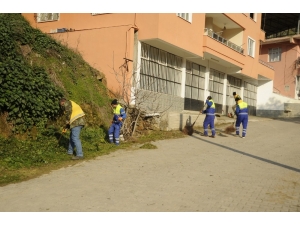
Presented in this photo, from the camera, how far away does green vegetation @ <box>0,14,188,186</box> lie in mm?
7969

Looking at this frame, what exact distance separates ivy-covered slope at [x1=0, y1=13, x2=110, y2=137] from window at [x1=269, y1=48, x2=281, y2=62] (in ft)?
66.1

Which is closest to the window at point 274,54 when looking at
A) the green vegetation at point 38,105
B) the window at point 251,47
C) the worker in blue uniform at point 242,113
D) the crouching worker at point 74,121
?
the window at point 251,47

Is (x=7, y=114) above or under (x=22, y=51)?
under

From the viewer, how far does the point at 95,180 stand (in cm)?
658

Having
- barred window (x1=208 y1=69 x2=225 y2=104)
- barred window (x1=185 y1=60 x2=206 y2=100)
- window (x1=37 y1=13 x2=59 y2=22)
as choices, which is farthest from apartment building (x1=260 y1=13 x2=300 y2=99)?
window (x1=37 y1=13 x2=59 y2=22)

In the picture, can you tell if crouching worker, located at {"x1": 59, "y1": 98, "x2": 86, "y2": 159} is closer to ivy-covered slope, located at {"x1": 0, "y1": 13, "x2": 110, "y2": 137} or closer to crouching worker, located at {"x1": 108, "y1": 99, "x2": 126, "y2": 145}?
ivy-covered slope, located at {"x1": 0, "y1": 13, "x2": 110, "y2": 137}

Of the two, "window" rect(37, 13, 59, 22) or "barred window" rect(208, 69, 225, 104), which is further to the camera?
"barred window" rect(208, 69, 225, 104)

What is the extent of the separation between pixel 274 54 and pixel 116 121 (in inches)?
897

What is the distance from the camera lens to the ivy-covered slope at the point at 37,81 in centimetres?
869

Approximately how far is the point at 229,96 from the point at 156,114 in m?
Answer: 10.5

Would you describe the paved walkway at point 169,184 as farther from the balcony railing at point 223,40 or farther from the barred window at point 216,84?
the barred window at point 216,84

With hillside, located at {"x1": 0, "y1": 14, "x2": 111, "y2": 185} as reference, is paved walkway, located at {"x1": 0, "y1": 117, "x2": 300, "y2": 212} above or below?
below

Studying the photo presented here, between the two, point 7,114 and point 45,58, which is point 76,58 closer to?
point 45,58

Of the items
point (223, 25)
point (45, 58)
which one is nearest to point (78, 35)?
point (45, 58)
